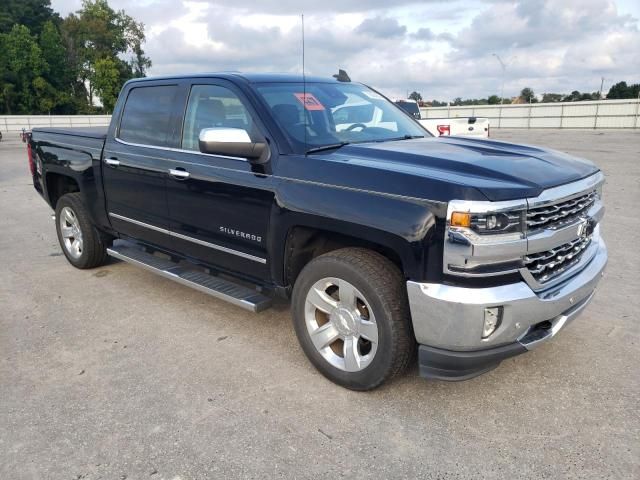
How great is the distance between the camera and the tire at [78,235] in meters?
5.45

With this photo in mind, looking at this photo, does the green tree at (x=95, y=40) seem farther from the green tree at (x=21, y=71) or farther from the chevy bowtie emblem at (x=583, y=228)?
the chevy bowtie emblem at (x=583, y=228)

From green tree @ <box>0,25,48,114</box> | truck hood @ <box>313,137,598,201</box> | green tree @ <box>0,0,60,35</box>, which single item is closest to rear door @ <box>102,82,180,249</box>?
truck hood @ <box>313,137,598,201</box>

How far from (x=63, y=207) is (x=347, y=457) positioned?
14.3ft

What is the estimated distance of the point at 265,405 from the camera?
314cm

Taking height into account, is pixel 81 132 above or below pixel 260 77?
below

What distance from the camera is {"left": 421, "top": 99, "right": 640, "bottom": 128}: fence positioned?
115 ft

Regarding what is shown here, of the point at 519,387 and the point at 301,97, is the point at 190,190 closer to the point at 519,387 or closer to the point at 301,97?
the point at 301,97

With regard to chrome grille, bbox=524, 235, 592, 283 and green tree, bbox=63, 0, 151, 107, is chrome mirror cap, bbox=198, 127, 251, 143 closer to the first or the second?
chrome grille, bbox=524, 235, 592, 283

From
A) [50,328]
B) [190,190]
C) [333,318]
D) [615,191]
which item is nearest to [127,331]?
[50,328]

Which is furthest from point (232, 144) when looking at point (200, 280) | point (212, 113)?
point (200, 280)

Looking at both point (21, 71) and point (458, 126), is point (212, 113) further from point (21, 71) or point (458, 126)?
point (21, 71)

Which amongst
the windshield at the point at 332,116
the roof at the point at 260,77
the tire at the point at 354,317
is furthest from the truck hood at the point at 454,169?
the roof at the point at 260,77

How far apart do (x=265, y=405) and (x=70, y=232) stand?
3.68 metres

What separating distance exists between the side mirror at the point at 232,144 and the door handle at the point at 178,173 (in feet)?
2.12
